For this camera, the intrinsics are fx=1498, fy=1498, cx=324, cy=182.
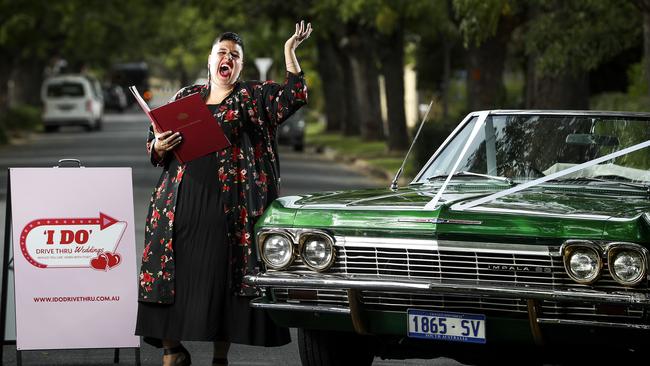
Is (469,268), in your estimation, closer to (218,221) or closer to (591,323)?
(591,323)

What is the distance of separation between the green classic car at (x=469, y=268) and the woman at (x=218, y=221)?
0.25 metres

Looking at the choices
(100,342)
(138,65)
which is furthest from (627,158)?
(138,65)

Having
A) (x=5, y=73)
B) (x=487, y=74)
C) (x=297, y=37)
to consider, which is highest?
(x=5, y=73)

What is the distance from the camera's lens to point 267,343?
729cm

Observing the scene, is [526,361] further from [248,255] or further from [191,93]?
[191,93]

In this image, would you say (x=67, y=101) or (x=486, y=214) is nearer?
(x=486, y=214)

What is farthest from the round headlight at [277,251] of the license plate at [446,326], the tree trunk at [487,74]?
the tree trunk at [487,74]

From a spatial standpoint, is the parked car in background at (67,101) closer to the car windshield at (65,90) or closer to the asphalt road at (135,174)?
the car windshield at (65,90)

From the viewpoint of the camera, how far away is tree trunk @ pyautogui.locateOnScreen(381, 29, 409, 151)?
118 ft

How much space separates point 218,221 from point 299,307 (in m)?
0.71

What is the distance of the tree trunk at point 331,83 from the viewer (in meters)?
49.9

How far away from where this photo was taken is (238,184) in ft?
24.2

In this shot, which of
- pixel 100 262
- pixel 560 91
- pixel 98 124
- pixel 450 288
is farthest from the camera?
pixel 98 124

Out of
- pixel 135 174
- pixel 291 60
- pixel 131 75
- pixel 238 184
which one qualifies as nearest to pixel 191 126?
pixel 238 184
